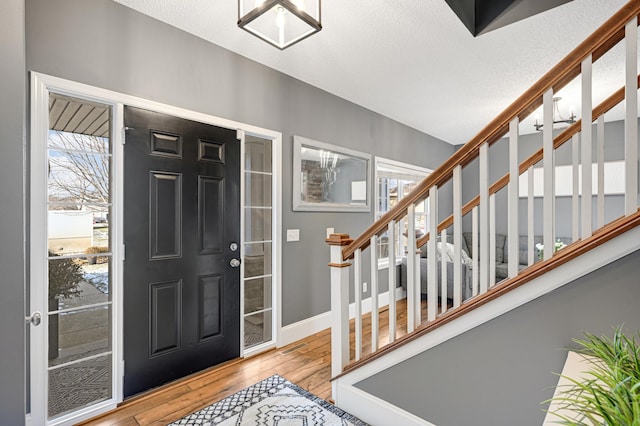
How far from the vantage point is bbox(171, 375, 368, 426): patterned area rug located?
1.91 meters

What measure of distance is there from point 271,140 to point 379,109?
70.6 inches

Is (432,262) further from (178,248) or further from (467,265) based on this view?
(467,265)

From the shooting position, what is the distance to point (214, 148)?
8.46ft

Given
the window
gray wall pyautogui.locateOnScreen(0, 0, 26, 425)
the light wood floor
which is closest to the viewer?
gray wall pyautogui.locateOnScreen(0, 0, 26, 425)

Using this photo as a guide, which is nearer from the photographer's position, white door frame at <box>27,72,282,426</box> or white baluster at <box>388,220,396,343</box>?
white door frame at <box>27,72,282,426</box>

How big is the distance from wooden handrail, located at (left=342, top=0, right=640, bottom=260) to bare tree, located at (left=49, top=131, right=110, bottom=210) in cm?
183

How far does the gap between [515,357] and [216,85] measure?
2.71 m

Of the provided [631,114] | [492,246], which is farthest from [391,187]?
[631,114]

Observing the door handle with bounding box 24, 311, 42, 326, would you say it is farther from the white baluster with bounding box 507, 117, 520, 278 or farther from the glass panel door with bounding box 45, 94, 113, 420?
the white baluster with bounding box 507, 117, 520, 278

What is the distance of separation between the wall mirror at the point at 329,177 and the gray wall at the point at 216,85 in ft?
0.29

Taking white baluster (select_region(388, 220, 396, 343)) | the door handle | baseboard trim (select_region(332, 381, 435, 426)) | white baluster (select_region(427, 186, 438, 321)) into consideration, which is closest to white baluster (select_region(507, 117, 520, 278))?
white baluster (select_region(427, 186, 438, 321))

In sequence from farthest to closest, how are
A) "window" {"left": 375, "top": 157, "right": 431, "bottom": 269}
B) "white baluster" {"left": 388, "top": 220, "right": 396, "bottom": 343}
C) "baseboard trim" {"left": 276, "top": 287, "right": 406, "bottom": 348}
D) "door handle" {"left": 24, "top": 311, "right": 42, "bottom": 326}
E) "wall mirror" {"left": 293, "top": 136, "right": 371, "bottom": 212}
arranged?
"window" {"left": 375, "top": 157, "right": 431, "bottom": 269} < "wall mirror" {"left": 293, "top": 136, "right": 371, "bottom": 212} < "baseboard trim" {"left": 276, "top": 287, "right": 406, "bottom": 348} < "white baluster" {"left": 388, "top": 220, "right": 396, "bottom": 343} < "door handle" {"left": 24, "top": 311, "right": 42, "bottom": 326}

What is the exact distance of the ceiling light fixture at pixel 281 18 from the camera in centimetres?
160

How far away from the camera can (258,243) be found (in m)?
2.96
